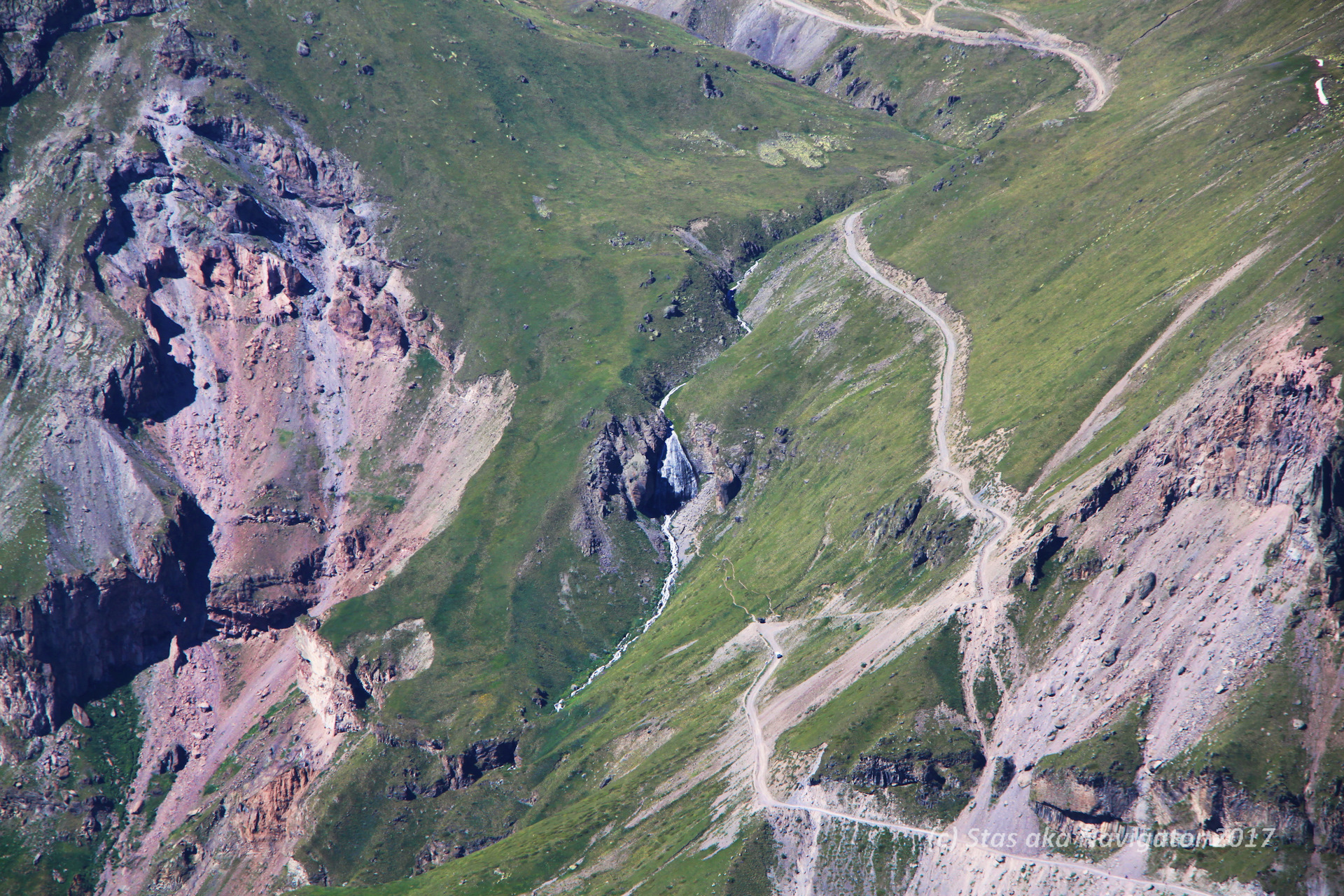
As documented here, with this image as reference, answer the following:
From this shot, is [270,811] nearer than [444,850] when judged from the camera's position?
No

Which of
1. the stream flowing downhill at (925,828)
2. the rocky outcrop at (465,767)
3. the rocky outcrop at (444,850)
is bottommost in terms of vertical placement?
the rocky outcrop at (444,850)

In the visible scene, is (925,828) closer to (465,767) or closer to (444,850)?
(444,850)

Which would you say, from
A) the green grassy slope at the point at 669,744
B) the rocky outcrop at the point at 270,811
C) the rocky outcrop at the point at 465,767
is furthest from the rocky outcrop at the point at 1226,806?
the rocky outcrop at the point at 270,811

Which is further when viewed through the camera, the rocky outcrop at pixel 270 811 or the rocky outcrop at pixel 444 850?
the rocky outcrop at pixel 270 811

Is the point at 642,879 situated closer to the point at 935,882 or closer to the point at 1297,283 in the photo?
the point at 935,882

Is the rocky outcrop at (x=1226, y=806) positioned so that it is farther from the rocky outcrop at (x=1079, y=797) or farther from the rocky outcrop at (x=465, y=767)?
the rocky outcrop at (x=465, y=767)

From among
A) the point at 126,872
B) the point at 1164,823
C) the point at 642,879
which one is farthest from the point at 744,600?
the point at 126,872

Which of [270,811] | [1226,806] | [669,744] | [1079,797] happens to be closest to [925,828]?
[1079,797]

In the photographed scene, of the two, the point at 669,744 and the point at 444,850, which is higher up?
the point at 669,744

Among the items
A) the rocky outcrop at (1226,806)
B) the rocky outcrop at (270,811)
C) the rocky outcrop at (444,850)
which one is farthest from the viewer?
the rocky outcrop at (270,811)

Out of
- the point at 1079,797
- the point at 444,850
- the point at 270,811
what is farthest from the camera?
the point at 270,811

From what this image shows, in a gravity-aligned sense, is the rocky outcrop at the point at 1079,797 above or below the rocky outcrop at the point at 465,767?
above
